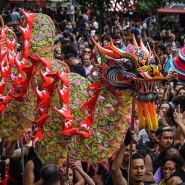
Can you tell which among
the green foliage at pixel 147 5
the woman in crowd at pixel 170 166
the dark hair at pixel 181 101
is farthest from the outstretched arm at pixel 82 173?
the green foliage at pixel 147 5

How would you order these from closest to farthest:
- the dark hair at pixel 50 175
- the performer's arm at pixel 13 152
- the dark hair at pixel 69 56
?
the dark hair at pixel 50 175 → the performer's arm at pixel 13 152 → the dark hair at pixel 69 56

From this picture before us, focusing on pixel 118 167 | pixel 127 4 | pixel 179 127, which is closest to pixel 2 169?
pixel 118 167

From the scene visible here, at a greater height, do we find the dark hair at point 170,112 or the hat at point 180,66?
the hat at point 180,66

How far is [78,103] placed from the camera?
28.9 ft

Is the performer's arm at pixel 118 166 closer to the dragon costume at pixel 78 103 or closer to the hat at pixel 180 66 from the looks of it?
the dragon costume at pixel 78 103

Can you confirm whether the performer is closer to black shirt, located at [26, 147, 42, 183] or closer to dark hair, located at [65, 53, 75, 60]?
black shirt, located at [26, 147, 42, 183]

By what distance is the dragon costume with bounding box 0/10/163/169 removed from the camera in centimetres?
816

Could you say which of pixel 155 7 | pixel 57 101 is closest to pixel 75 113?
pixel 57 101

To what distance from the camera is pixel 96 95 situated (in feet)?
27.7

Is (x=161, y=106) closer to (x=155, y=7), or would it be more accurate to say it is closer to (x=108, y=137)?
(x=108, y=137)

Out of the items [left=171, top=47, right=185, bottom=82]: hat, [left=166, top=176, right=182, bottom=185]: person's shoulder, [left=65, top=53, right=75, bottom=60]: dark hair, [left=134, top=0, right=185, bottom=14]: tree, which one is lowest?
[left=134, top=0, right=185, bottom=14]: tree

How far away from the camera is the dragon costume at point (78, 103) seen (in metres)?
8.16

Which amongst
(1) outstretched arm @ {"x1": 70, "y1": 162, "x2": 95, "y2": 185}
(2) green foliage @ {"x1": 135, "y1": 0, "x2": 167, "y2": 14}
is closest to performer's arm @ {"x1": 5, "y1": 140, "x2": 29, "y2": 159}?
(1) outstretched arm @ {"x1": 70, "y1": 162, "x2": 95, "y2": 185}

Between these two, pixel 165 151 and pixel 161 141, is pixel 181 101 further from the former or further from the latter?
pixel 165 151
